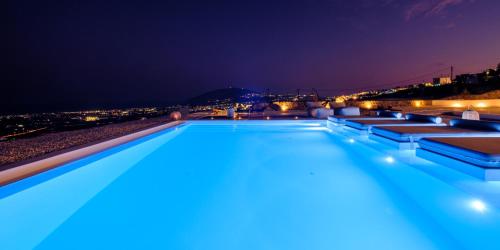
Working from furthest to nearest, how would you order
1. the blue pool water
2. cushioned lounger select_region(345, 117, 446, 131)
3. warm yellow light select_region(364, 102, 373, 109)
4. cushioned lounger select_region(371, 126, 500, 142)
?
warm yellow light select_region(364, 102, 373, 109) < cushioned lounger select_region(345, 117, 446, 131) < cushioned lounger select_region(371, 126, 500, 142) < the blue pool water

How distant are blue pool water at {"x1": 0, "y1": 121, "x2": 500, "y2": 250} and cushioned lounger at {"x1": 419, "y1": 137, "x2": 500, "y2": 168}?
0.66 ft

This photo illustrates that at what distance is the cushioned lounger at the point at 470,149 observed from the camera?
7.80 feet

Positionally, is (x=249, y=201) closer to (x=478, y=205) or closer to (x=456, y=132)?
(x=478, y=205)

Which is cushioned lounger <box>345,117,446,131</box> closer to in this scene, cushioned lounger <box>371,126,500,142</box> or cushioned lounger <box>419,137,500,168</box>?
cushioned lounger <box>371,126,500,142</box>

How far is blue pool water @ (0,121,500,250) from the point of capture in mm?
2160

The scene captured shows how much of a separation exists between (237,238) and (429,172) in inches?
90.4

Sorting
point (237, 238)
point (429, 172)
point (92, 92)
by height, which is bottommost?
point (237, 238)

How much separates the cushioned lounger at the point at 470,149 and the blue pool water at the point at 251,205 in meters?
0.20

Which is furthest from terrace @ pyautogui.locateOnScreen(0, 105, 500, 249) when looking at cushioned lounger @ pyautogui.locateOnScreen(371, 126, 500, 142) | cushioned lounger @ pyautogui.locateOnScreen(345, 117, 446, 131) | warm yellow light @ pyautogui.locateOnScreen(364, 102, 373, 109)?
warm yellow light @ pyautogui.locateOnScreen(364, 102, 373, 109)

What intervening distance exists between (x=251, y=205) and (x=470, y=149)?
204cm

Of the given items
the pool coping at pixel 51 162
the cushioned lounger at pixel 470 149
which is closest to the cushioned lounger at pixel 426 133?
the cushioned lounger at pixel 470 149

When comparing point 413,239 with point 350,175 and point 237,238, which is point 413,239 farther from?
point 350,175

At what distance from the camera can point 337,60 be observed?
20281mm

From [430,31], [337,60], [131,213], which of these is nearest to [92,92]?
[337,60]
